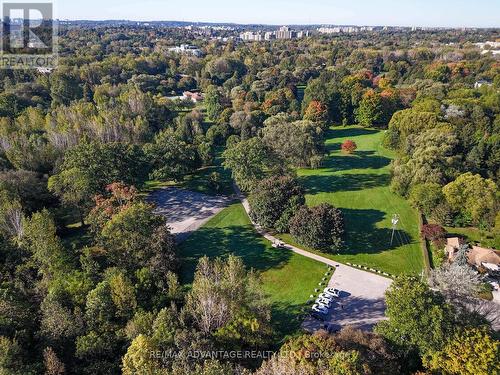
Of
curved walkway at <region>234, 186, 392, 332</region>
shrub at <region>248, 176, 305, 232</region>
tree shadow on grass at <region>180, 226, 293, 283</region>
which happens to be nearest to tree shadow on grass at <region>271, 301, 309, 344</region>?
curved walkway at <region>234, 186, 392, 332</region>

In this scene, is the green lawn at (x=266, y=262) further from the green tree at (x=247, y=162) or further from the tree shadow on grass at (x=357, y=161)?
the tree shadow on grass at (x=357, y=161)

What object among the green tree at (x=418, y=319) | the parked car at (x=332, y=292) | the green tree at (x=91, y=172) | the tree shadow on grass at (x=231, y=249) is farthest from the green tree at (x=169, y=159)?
the green tree at (x=418, y=319)

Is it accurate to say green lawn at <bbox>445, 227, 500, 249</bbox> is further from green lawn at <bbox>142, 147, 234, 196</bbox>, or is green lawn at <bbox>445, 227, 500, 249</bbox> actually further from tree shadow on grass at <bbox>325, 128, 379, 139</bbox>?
tree shadow on grass at <bbox>325, 128, 379, 139</bbox>

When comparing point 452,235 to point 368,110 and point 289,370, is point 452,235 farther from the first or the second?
point 368,110

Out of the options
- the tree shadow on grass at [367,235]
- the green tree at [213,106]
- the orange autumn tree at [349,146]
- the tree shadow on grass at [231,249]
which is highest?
the green tree at [213,106]

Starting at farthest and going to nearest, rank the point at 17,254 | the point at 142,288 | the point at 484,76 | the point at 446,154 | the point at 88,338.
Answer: the point at 484,76 → the point at 446,154 → the point at 17,254 → the point at 142,288 → the point at 88,338

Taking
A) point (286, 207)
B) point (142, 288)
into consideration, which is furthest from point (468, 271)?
point (142, 288)

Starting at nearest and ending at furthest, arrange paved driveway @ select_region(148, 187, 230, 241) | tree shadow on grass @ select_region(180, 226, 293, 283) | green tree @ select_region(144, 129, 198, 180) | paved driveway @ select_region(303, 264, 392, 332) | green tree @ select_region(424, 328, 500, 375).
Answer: green tree @ select_region(424, 328, 500, 375) < paved driveway @ select_region(303, 264, 392, 332) < tree shadow on grass @ select_region(180, 226, 293, 283) < paved driveway @ select_region(148, 187, 230, 241) < green tree @ select_region(144, 129, 198, 180)
